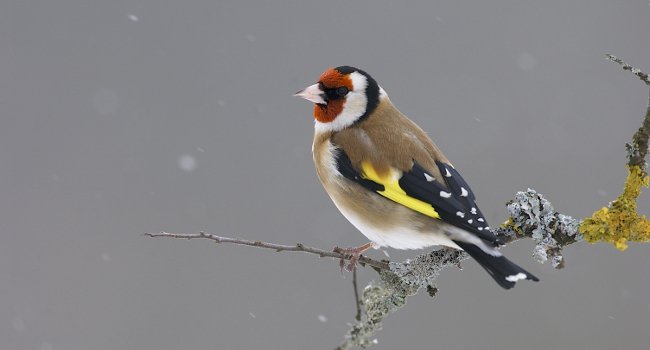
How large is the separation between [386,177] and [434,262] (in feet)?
1.62

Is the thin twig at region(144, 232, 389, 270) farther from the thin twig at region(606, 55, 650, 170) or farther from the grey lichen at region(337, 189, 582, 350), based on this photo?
the thin twig at region(606, 55, 650, 170)

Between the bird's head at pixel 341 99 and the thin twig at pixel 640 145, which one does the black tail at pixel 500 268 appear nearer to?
the thin twig at pixel 640 145

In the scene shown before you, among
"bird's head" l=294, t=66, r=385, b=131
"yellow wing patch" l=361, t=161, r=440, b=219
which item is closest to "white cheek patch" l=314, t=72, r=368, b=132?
"bird's head" l=294, t=66, r=385, b=131

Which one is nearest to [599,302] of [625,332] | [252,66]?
[625,332]

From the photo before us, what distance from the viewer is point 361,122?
4.35m

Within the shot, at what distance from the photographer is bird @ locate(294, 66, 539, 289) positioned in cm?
385

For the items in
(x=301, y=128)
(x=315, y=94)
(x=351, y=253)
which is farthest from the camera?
(x=301, y=128)

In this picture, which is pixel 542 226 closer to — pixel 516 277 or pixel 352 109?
pixel 516 277

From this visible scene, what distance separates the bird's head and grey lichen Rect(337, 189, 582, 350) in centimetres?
97

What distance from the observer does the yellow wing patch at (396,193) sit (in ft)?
13.0

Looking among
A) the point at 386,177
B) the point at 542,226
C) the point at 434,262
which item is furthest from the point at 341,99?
the point at 542,226

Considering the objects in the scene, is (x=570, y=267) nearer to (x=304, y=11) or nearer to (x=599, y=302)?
(x=599, y=302)

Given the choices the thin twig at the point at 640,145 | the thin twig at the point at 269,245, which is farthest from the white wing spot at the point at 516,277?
the thin twig at the point at 640,145

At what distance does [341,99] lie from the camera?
4.43 meters
